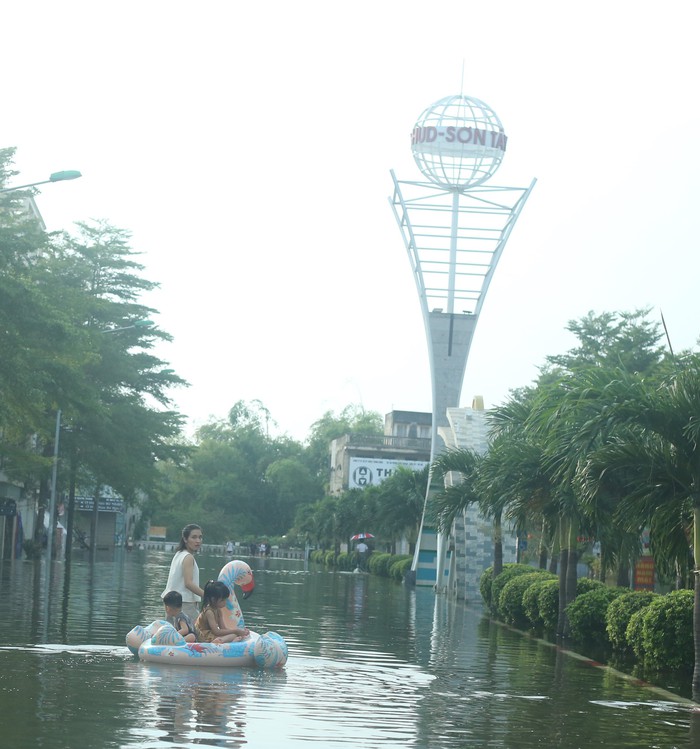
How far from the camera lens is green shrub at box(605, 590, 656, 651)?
2119 centimetres

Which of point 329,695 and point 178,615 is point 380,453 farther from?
point 329,695

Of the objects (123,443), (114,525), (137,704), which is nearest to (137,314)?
(123,443)

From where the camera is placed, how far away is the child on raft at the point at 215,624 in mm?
15812

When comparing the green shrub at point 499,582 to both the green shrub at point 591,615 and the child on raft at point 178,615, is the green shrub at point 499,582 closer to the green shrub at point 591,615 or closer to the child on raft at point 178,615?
the green shrub at point 591,615

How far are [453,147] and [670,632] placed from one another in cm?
3670

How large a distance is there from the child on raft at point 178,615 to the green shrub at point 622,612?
7809 millimetres

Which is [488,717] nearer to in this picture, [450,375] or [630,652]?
[630,652]

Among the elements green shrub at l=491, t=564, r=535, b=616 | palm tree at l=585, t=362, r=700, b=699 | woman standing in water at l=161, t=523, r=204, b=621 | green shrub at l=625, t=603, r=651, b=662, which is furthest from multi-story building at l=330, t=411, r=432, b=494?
woman standing in water at l=161, t=523, r=204, b=621

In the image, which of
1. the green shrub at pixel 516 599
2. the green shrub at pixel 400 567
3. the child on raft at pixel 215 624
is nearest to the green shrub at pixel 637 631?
the child on raft at pixel 215 624

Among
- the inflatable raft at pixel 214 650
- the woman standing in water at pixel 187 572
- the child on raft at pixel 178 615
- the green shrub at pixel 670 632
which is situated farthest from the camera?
the green shrub at pixel 670 632

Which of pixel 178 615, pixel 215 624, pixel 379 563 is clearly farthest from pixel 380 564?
pixel 215 624

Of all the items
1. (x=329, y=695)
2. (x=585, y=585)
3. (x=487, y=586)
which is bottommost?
(x=329, y=695)

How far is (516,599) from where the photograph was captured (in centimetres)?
2936

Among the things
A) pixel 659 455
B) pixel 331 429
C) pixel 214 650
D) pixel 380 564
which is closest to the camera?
pixel 214 650
